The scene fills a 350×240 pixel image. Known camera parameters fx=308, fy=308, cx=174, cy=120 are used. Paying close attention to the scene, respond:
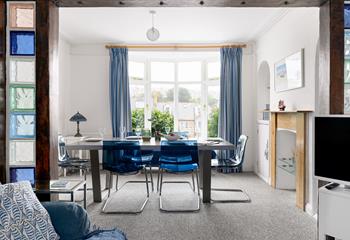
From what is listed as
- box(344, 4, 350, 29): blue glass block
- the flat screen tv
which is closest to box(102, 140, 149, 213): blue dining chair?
the flat screen tv

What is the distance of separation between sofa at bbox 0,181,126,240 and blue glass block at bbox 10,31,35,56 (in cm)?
124

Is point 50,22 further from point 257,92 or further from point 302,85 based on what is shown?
point 257,92

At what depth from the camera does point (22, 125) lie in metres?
2.68

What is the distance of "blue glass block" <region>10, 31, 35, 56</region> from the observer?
2662 millimetres

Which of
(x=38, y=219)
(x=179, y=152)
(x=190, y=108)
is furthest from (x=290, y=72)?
(x=38, y=219)

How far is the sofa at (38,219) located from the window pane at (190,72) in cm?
531

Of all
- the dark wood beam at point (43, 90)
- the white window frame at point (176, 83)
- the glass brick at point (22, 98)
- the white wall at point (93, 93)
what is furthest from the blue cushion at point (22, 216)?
the white window frame at point (176, 83)

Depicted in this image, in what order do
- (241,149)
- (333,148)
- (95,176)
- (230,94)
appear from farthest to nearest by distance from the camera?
(230,94), (241,149), (95,176), (333,148)

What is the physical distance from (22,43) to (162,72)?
456 cm

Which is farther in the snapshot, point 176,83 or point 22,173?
point 176,83

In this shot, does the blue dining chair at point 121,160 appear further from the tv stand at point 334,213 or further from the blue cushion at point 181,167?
the tv stand at point 334,213

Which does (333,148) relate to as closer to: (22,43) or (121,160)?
(121,160)

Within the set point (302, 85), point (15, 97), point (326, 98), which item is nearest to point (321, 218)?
point (326, 98)

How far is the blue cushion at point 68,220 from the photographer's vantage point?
6.38 ft
